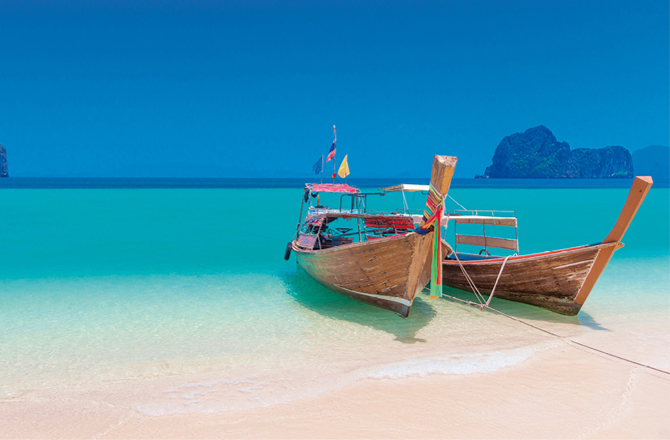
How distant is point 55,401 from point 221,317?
4635 mm

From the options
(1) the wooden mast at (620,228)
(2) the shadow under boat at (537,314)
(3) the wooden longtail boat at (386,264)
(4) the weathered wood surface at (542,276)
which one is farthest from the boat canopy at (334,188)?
(1) the wooden mast at (620,228)

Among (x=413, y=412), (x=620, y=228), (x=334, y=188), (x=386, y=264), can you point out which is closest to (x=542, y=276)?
(x=620, y=228)

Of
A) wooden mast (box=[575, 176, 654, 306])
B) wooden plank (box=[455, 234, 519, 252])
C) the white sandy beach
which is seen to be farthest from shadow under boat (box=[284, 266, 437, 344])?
wooden plank (box=[455, 234, 519, 252])

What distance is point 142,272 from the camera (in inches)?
667

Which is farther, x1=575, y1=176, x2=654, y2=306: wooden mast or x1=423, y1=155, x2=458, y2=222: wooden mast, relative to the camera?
x1=575, y1=176, x2=654, y2=306: wooden mast

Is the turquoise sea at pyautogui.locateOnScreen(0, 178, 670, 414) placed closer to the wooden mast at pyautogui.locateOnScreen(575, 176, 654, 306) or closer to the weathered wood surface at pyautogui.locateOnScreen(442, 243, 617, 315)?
the weathered wood surface at pyautogui.locateOnScreen(442, 243, 617, 315)

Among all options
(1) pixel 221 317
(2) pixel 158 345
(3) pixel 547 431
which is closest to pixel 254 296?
(1) pixel 221 317

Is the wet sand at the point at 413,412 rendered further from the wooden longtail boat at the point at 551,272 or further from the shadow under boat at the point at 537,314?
the wooden longtail boat at the point at 551,272

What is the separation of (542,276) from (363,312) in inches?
197

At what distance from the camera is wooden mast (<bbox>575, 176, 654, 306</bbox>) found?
8.43 meters

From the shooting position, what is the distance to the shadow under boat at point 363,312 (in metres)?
9.86

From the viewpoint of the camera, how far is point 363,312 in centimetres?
1100

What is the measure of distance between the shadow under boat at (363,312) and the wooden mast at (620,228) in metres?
3.96

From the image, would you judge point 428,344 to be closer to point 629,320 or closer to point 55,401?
point 629,320
